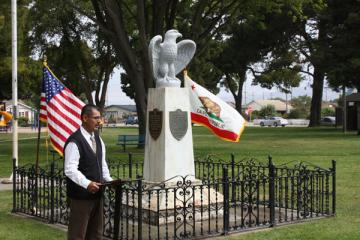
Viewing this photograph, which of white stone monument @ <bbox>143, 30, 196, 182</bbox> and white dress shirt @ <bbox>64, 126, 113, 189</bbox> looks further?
white stone monument @ <bbox>143, 30, 196, 182</bbox>

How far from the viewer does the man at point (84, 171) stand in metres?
6.16

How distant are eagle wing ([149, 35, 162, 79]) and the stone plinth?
423 millimetres

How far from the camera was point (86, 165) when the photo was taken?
6281mm

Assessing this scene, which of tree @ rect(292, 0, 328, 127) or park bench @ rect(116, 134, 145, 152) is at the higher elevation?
tree @ rect(292, 0, 328, 127)

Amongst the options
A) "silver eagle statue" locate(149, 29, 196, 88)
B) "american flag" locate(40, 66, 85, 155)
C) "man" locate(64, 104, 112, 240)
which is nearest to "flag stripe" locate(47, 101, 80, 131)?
"american flag" locate(40, 66, 85, 155)

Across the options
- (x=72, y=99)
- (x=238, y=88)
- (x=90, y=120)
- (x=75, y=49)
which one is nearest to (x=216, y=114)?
(x=72, y=99)

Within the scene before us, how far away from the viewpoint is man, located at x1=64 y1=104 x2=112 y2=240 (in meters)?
6.16

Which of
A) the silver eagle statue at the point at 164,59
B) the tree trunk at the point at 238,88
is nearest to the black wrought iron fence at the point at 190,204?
the silver eagle statue at the point at 164,59

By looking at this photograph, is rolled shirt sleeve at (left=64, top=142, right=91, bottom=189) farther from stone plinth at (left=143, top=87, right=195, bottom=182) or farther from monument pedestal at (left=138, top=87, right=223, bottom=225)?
stone plinth at (left=143, top=87, right=195, bottom=182)

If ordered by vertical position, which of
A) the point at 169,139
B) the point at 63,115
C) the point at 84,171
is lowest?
the point at 84,171

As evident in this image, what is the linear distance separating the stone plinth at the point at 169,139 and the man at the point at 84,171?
3.15m

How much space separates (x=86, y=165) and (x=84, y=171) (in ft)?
0.24

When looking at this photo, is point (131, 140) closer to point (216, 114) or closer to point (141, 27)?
point (141, 27)

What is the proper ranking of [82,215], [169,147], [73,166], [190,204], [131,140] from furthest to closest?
1. [131,140]
2. [169,147]
3. [190,204]
4. [82,215]
5. [73,166]
